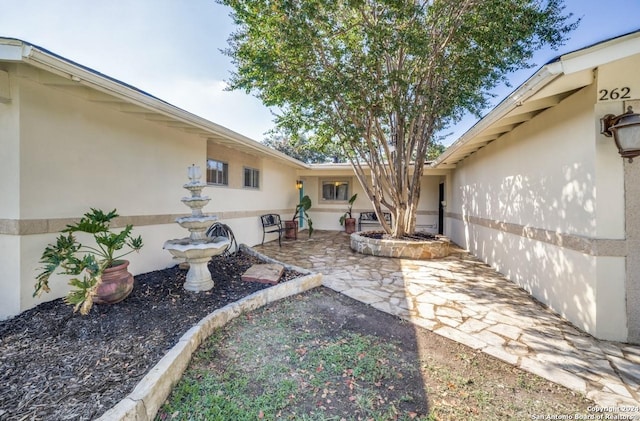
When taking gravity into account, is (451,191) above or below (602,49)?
below

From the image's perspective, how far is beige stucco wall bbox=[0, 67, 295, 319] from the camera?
3068mm

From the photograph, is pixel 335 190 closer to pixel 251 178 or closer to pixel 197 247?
pixel 251 178

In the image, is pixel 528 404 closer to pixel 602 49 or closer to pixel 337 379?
pixel 337 379

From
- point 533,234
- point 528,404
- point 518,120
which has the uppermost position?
point 518,120

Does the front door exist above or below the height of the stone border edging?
above

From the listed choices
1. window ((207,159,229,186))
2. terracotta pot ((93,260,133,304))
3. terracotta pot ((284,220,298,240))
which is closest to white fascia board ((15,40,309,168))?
window ((207,159,229,186))

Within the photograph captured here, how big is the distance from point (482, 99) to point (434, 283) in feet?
14.7

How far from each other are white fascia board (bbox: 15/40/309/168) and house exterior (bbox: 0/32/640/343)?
1 cm

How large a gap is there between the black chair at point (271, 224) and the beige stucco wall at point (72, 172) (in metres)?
3.13

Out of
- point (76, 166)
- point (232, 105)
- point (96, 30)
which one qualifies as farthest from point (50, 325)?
point (232, 105)

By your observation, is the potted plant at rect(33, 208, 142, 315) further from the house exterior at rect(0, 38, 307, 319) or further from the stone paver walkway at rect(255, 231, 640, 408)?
the stone paver walkway at rect(255, 231, 640, 408)

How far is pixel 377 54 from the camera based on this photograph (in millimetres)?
4988

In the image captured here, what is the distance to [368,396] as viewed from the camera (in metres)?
2.09


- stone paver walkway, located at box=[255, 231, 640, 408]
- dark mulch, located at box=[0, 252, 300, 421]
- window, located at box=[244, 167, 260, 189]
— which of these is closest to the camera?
dark mulch, located at box=[0, 252, 300, 421]
